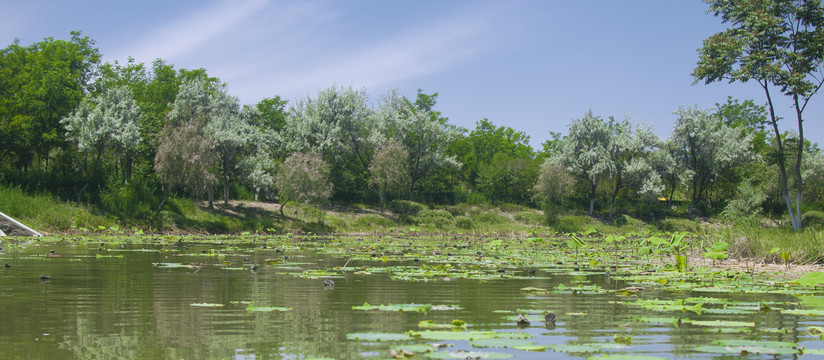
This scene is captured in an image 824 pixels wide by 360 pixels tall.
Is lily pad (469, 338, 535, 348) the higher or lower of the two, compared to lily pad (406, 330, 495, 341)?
lower

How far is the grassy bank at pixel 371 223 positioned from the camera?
1504cm

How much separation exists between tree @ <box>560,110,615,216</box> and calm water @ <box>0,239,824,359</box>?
4478cm

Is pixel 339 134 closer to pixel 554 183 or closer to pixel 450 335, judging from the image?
pixel 554 183

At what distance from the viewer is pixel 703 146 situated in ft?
178

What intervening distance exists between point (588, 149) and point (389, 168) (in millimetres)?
18953

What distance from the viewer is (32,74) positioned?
36.6 m

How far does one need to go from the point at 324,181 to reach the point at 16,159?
17915 mm

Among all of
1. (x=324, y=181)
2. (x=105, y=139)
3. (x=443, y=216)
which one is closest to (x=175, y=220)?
(x=105, y=139)

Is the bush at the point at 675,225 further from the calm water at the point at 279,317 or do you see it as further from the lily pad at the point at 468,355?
the lily pad at the point at 468,355

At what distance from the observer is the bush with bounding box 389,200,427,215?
48188mm

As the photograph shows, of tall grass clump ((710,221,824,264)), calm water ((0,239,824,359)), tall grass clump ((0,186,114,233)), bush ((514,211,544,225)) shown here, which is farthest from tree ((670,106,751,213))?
calm water ((0,239,824,359))

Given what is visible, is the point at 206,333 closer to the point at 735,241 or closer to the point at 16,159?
the point at 735,241

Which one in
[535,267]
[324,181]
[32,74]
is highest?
[32,74]

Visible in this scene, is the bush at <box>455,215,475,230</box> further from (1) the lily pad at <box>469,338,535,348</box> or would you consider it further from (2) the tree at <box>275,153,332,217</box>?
(1) the lily pad at <box>469,338,535,348</box>
